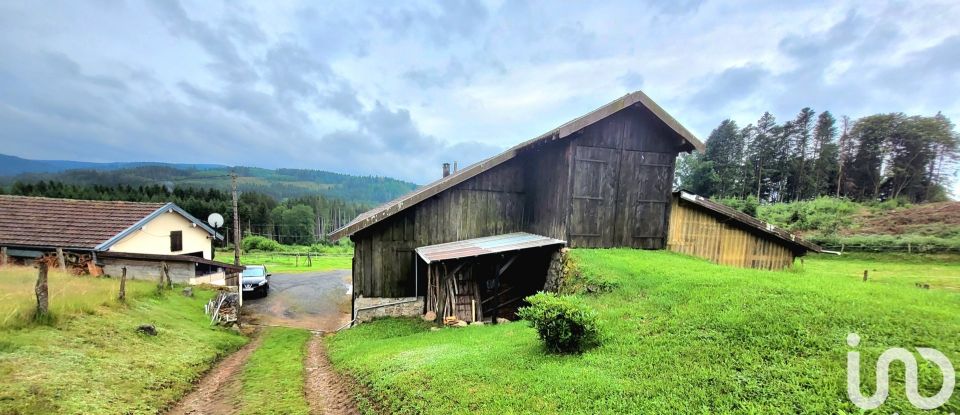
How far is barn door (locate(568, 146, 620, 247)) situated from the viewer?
40.0ft

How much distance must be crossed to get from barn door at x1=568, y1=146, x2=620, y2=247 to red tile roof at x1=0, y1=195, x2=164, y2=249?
66.0 ft

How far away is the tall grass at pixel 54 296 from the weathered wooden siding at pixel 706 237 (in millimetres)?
17417

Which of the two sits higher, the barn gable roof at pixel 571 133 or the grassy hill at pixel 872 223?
the barn gable roof at pixel 571 133

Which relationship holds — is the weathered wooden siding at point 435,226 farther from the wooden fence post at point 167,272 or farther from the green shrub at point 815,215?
the green shrub at point 815,215

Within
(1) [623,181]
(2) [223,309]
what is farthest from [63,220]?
(1) [623,181]

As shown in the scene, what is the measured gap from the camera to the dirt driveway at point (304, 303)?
56.3 feet

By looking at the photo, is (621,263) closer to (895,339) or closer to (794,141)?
(895,339)

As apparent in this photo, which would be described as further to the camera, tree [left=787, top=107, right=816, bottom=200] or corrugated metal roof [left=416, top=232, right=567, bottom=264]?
tree [left=787, top=107, right=816, bottom=200]

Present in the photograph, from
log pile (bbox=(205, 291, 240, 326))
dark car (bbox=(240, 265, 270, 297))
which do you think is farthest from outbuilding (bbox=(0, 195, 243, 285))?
dark car (bbox=(240, 265, 270, 297))

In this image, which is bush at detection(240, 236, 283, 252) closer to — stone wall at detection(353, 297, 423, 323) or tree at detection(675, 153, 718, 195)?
stone wall at detection(353, 297, 423, 323)

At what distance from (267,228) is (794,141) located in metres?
101

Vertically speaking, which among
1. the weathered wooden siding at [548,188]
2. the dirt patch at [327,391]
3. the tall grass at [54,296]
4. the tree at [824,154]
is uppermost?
the tree at [824,154]

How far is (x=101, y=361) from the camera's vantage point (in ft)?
22.5

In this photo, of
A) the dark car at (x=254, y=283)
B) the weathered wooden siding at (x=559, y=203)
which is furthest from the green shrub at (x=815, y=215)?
the dark car at (x=254, y=283)
